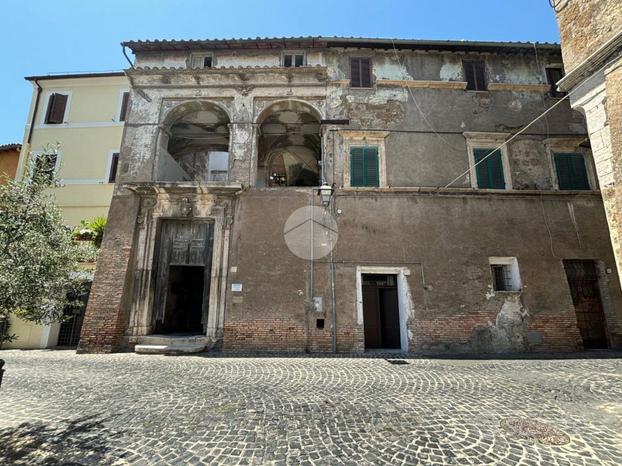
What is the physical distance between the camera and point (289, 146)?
49.2ft

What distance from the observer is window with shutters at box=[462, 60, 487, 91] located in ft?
39.4

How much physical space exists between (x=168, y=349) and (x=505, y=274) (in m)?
11.6

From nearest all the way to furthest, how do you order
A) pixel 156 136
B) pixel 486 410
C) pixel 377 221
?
1. pixel 486 410
2. pixel 377 221
3. pixel 156 136

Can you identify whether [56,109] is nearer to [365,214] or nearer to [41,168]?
[41,168]

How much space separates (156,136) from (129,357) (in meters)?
7.79

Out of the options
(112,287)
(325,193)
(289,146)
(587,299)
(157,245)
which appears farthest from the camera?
(289,146)

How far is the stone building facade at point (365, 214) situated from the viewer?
32.1 ft

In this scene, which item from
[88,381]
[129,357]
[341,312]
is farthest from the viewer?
[341,312]

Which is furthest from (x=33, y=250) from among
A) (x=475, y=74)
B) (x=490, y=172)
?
(x=475, y=74)

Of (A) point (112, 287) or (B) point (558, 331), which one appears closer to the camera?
(B) point (558, 331)

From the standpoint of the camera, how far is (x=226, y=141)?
14039 millimetres

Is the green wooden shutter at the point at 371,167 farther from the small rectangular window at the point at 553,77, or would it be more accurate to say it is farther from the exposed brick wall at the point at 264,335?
the small rectangular window at the point at 553,77

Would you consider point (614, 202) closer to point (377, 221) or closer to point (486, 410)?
point (486, 410)

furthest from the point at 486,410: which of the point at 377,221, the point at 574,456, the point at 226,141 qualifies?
the point at 226,141
